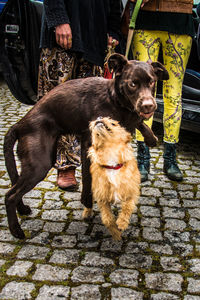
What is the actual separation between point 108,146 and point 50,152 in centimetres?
63

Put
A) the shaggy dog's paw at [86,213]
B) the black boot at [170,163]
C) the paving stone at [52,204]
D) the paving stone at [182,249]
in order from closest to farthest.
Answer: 1. the paving stone at [182,249]
2. the shaggy dog's paw at [86,213]
3. the paving stone at [52,204]
4. the black boot at [170,163]

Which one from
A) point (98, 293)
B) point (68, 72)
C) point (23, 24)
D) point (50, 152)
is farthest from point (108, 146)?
point (23, 24)

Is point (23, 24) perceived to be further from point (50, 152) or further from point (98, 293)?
point (98, 293)

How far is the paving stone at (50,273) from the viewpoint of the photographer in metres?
2.27

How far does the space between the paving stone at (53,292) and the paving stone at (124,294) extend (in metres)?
0.30

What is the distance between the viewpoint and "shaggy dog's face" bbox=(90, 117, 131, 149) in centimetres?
237

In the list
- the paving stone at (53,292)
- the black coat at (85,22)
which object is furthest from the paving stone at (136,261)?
the black coat at (85,22)

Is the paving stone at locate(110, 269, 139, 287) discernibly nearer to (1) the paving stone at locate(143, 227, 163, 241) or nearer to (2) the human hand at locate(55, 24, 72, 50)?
(1) the paving stone at locate(143, 227, 163, 241)

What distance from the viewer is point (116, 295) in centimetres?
211

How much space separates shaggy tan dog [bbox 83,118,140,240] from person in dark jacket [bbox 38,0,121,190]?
1.07 m

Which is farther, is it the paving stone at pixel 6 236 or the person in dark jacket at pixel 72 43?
the person in dark jacket at pixel 72 43

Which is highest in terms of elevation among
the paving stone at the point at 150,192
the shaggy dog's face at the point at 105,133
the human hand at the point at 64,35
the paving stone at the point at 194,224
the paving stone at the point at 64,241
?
the human hand at the point at 64,35

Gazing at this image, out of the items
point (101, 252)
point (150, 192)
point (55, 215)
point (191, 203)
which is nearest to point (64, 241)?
point (101, 252)

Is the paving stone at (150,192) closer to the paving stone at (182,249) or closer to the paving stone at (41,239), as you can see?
the paving stone at (182,249)
